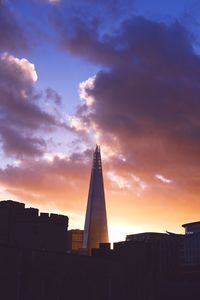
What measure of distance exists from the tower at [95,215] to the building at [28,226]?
95.1m

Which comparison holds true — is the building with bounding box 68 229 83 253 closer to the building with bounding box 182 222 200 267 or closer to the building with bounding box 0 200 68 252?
the building with bounding box 182 222 200 267

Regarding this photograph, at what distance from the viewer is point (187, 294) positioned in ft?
246

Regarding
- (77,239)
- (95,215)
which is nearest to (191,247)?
(95,215)

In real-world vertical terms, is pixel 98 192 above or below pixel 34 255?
above

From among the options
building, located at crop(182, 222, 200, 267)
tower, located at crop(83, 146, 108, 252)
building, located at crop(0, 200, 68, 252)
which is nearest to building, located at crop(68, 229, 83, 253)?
tower, located at crop(83, 146, 108, 252)

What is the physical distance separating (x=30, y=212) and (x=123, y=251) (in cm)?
1985

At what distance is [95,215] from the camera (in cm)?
17362

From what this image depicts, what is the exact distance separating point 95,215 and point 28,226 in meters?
97.3

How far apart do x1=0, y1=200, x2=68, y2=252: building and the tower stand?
95096mm

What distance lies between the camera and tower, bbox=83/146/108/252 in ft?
568

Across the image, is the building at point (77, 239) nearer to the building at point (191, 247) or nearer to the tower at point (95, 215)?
the tower at point (95, 215)

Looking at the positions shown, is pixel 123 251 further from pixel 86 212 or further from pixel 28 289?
pixel 86 212

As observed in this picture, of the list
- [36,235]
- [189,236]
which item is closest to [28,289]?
[36,235]

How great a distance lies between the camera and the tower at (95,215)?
17300 cm
